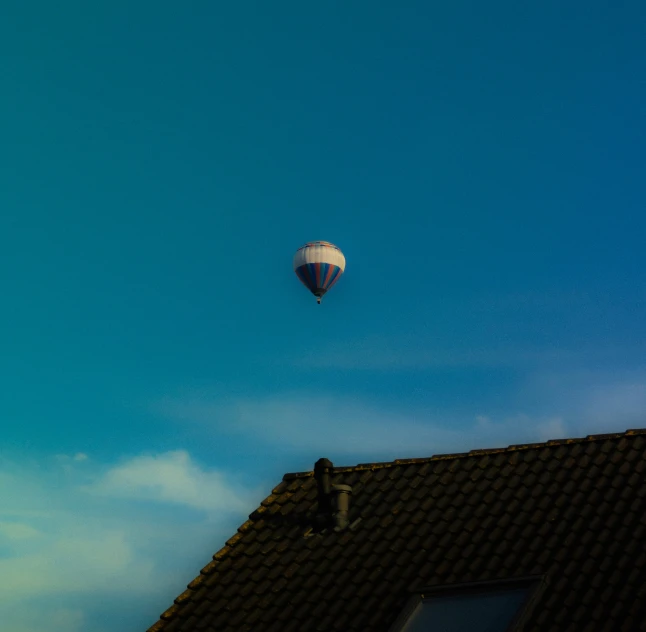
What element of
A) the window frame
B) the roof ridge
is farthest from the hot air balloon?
the window frame

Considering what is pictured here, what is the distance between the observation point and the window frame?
9328 millimetres

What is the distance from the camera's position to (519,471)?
482 inches

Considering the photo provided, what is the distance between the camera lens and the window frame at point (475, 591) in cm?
933

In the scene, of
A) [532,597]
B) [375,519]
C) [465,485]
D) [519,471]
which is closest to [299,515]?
[375,519]

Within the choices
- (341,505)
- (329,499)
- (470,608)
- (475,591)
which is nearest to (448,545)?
(475,591)

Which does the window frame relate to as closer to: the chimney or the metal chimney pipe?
the metal chimney pipe

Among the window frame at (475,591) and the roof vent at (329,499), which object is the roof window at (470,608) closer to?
the window frame at (475,591)

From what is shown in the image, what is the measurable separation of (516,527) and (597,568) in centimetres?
136

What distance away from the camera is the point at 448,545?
36.1 ft

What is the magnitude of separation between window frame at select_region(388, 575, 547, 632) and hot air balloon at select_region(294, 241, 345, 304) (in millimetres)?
20716

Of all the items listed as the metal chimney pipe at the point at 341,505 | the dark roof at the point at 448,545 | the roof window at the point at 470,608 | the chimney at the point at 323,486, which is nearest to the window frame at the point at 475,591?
the roof window at the point at 470,608

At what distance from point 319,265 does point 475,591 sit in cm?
2101

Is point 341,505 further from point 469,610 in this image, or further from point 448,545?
point 469,610

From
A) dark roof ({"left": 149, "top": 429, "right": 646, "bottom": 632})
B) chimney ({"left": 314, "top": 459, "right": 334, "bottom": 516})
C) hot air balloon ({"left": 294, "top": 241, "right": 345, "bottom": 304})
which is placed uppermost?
hot air balloon ({"left": 294, "top": 241, "right": 345, "bottom": 304})
